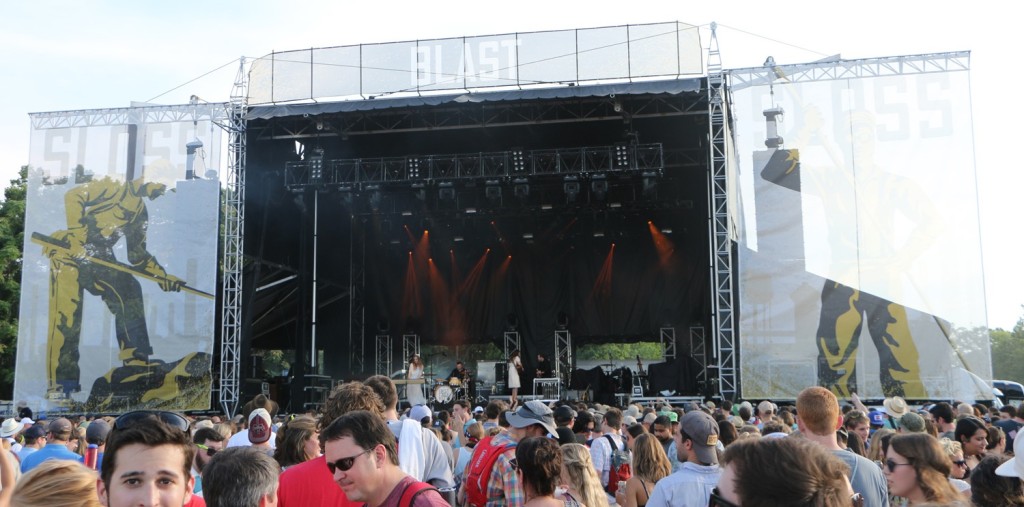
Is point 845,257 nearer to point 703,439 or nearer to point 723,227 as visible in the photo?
point 723,227

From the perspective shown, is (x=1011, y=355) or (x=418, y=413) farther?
(x=1011, y=355)

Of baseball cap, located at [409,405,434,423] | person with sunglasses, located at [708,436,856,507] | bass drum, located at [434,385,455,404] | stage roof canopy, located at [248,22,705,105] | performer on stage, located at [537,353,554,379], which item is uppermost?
stage roof canopy, located at [248,22,705,105]

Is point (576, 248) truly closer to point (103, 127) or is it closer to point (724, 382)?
point (724, 382)

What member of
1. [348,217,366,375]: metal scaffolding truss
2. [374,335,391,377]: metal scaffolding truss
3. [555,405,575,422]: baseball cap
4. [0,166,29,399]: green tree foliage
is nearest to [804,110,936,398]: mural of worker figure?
[555,405,575,422]: baseball cap

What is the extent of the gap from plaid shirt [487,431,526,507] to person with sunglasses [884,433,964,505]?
1941mm

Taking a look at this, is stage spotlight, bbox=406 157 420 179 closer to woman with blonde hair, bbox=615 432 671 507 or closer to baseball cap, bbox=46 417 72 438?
baseball cap, bbox=46 417 72 438

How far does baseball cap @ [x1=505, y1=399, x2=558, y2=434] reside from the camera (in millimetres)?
5090

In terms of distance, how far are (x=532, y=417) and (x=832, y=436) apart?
170 centimetres

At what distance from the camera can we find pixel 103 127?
688 inches

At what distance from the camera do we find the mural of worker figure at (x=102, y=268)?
55.5ft

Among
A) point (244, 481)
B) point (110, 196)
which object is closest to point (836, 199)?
point (110, 196)

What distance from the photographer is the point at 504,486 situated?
4.82m

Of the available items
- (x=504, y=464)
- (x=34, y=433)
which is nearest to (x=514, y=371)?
(x=34, y=433)

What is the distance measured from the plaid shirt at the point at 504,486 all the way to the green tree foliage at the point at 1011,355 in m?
67.5
